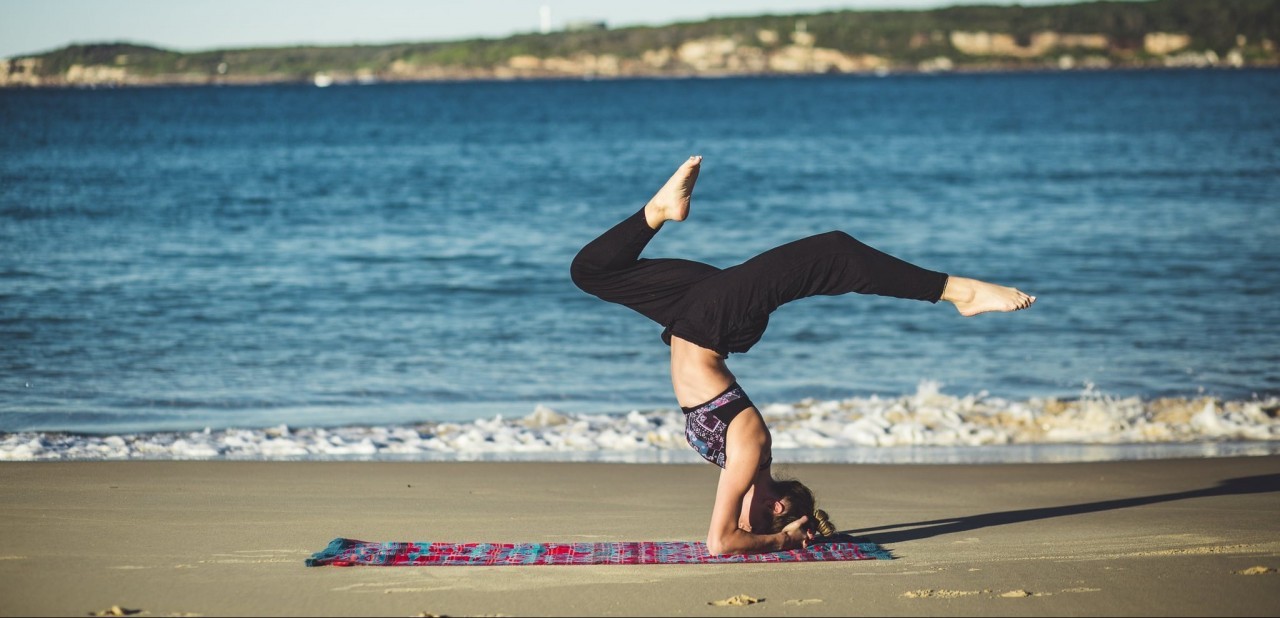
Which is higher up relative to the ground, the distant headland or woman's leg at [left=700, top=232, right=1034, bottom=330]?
the distant headland

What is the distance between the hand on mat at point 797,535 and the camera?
5715 millimetres

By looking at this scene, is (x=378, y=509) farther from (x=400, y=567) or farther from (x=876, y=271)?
(x=876, y=271)

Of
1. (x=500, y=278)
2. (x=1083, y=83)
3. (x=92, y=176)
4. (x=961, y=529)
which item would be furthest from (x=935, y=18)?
(x=961, y=529)

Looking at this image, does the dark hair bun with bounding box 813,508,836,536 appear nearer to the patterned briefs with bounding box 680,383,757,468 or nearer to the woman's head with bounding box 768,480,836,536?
the woman's head with bounding box 768,480,836,536

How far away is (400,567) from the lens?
5.31m

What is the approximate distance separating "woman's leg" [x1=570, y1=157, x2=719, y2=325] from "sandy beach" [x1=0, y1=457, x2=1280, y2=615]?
125cm

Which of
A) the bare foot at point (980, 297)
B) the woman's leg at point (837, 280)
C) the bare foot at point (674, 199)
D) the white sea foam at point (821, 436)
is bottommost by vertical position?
the white sea foam at point (821, 436)

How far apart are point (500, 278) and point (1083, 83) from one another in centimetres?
10406

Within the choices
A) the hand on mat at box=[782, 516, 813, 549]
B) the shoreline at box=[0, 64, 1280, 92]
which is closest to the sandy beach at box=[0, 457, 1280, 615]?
the hand on mat at box=[782, 516, 813, 549]

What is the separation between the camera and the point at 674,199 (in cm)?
525

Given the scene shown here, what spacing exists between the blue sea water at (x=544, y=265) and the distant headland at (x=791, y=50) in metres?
103

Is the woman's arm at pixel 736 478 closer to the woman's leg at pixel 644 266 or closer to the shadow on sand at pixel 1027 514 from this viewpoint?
the woman's leg at pixel 644 266

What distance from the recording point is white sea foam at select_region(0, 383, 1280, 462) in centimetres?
894

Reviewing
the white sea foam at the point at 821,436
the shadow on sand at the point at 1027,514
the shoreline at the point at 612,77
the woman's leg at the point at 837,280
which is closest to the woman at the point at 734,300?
Answer: the woman's leg at the point at 837,280
